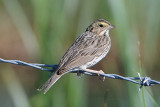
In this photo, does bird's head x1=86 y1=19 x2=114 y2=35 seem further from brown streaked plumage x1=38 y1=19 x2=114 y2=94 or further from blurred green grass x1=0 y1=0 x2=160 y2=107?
blurred green grass x1=0 y1=0 x2=160 y2=107

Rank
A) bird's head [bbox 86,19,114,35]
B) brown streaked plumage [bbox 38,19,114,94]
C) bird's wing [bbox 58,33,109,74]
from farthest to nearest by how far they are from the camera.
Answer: bird's head [bbox 86,19,114,35], bird's wing [bbox 58,33,109,74], brown streaked plumage [bbox 38,19,114,94]

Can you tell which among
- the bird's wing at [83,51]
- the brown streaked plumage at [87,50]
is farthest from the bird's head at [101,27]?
the bird's wing at [83,51]

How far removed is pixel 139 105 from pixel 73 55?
1.21 m

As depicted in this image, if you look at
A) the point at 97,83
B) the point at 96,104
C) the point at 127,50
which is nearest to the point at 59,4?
the point at 127,50

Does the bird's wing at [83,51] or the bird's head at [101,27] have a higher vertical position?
the bird's head at [101,27]

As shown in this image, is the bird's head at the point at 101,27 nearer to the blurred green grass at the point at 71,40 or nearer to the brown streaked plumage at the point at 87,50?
the brown streaked plumage at the point at 87,50

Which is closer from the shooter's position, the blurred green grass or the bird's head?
the blurred green grass

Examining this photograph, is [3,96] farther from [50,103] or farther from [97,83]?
[50,103]

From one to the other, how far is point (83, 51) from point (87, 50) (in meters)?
0.09

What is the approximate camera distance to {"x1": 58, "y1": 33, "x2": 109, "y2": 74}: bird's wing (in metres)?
5.81

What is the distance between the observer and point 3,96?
1041cm

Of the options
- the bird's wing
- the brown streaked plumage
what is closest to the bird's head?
the brown streaked plumage

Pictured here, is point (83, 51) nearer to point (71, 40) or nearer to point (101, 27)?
point (101, 27)

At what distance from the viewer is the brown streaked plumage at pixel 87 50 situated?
569cm
